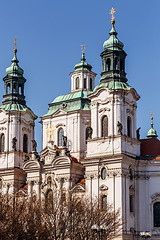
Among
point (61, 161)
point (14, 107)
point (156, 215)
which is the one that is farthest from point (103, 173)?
point (14, 107)

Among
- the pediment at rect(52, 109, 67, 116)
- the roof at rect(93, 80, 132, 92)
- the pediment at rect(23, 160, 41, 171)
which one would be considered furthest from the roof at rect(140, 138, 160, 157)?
the pediment at rect(23, 160, 41, 171)

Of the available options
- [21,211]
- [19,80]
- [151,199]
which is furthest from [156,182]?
[19,80]

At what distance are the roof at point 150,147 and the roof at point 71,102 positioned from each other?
8172 mm

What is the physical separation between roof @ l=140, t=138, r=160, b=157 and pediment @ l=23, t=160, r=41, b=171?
11816mm

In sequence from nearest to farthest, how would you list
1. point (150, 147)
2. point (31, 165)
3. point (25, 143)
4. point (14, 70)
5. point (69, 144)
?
point (150, 147) < point (31, 165) < point (69, 144) < point (25, 143) < point (14, 70)

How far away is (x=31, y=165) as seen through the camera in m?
57.7

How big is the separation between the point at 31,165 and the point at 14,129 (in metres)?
5.99

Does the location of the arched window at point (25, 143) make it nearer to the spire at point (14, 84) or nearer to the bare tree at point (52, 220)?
the spire at point (14, 84)

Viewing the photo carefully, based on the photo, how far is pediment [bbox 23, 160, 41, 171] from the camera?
57062 mm

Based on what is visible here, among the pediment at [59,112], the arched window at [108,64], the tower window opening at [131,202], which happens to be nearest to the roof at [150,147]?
the tower window opening at [131,202]

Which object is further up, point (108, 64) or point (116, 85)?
point (108, 64)

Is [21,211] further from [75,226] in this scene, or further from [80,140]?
[80,140]

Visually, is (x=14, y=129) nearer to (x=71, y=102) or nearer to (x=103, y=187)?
(x=71, y=102)

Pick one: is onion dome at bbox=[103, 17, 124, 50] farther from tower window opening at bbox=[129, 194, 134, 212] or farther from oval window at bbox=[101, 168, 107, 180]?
tower window opening at bbox=[129, 194, 134, 212]
